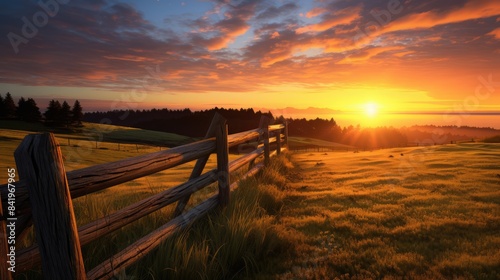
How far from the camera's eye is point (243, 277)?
3.78m

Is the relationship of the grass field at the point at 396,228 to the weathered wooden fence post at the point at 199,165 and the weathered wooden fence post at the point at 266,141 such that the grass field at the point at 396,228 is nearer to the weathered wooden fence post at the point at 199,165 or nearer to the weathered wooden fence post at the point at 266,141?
the weathered wooden fence post at the point at 266,141

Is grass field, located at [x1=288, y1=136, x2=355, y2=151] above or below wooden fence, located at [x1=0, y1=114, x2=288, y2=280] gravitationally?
below

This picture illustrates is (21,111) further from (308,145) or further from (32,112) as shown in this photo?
(308,145)

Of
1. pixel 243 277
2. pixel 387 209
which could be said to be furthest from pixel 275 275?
pixel 387 209

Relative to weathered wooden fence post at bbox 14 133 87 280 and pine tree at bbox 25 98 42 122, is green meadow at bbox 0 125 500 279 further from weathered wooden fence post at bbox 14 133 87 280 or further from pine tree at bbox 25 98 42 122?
pine tree at bbox 25 98 42 122

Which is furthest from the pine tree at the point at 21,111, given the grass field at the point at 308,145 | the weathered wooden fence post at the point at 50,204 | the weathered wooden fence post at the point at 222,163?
the weathered wooden fence post at the point at 50,204

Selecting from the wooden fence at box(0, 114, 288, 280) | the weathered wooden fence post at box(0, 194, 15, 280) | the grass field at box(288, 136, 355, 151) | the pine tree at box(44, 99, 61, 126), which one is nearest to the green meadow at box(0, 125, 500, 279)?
the wooden fence at box(0, 114, 288, 280)

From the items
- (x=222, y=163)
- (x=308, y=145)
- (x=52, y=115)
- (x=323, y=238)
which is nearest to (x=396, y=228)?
(x=323, y=238)

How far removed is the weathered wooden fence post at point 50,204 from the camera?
2098 millimetres

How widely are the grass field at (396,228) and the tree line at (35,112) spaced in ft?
311

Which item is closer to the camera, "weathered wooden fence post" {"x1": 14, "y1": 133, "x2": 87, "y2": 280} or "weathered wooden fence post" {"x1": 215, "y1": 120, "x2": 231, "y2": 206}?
"weathered wooden fence post" {"x1": 14, "y1": 133, "x2": 87, "y2": 280}

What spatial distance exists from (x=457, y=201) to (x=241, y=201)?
5.43 meters

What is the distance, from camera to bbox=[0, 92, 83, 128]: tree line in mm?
84250

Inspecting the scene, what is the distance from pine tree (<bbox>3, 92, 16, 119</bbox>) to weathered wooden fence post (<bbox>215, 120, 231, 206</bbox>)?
4034 inches
